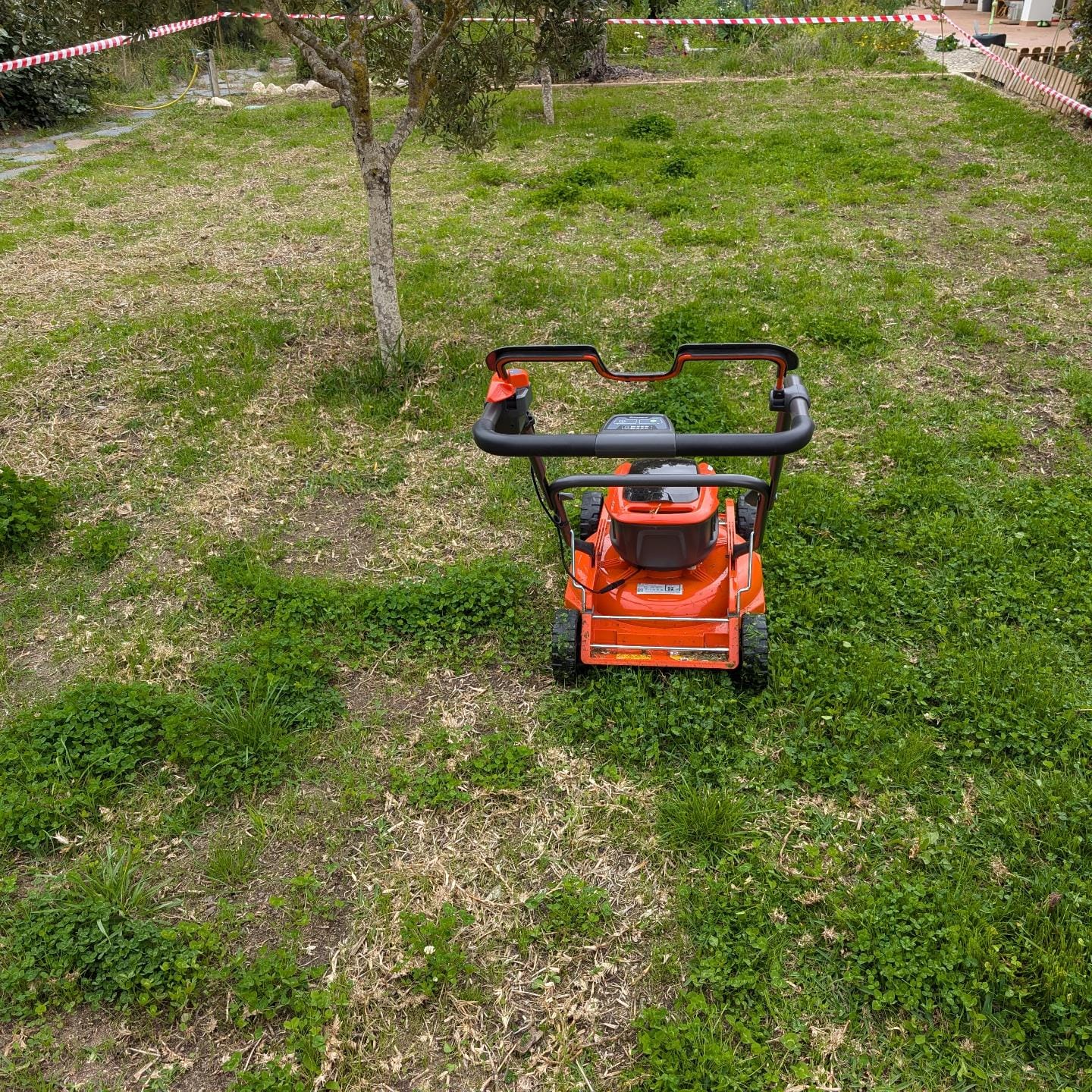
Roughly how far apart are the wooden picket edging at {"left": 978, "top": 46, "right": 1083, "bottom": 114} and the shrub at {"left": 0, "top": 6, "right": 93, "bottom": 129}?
1480cm

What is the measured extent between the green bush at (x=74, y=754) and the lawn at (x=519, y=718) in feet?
0.07

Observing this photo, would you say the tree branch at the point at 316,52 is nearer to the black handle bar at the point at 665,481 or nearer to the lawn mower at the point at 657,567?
the lawn mower at the point at 657,567

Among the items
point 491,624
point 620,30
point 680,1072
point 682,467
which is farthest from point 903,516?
point 620,30

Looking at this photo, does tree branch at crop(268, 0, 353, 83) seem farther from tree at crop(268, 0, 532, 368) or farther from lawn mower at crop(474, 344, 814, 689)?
lawn mower at crop(474, 344, 814, 689)

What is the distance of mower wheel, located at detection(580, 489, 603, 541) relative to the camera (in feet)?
13.8

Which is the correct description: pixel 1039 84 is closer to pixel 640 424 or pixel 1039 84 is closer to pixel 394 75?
pixel 394 75

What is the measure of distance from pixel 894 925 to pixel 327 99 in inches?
715

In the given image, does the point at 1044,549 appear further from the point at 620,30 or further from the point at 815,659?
the point at 620,30

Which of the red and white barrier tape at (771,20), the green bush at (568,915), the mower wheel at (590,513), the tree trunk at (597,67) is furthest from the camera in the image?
the red and white barrier tape at (771,20)

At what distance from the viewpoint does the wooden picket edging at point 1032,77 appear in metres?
11.5

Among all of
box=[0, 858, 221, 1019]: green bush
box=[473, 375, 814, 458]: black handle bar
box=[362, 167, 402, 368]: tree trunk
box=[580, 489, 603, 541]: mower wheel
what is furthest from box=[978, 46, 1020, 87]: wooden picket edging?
box=[0, 858, 221, 1019]: green bush

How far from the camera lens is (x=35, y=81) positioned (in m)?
14.1

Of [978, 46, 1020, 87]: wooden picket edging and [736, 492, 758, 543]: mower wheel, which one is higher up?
[978, 46, 1020, 87]: wooden picket edging

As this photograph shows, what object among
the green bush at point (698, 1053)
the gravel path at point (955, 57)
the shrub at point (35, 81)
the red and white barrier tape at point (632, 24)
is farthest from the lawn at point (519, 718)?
the gravel path at point (955, 57)
